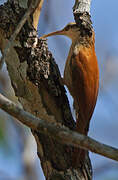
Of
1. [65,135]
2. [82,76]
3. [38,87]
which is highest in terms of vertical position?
[82,76]

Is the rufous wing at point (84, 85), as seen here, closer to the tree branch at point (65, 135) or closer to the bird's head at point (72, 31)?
the bird's head at point (72, 31)

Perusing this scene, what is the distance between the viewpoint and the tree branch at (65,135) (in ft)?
8.18

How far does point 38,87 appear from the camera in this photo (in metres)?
3.68

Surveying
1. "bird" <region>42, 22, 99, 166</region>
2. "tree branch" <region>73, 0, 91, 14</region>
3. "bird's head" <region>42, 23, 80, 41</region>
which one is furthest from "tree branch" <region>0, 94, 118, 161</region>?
"bird's head" <region>42, 23, 80, 41</region>

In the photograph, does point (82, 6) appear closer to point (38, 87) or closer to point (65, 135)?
point (38, 87)

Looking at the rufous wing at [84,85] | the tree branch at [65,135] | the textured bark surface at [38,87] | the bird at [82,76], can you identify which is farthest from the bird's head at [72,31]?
the tree branch at [65,135]

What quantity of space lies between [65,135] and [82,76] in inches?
68.3

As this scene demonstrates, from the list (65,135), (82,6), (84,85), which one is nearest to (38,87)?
(84,85)

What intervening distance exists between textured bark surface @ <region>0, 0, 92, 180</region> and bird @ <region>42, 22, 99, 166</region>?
0.19 m

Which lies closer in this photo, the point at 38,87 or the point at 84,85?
the point at 38,87

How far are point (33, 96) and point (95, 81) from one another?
2.62 feet

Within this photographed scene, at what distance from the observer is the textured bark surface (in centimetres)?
367

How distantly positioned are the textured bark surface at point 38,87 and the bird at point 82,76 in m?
0.19

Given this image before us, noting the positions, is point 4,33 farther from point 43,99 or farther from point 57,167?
point 57,167
